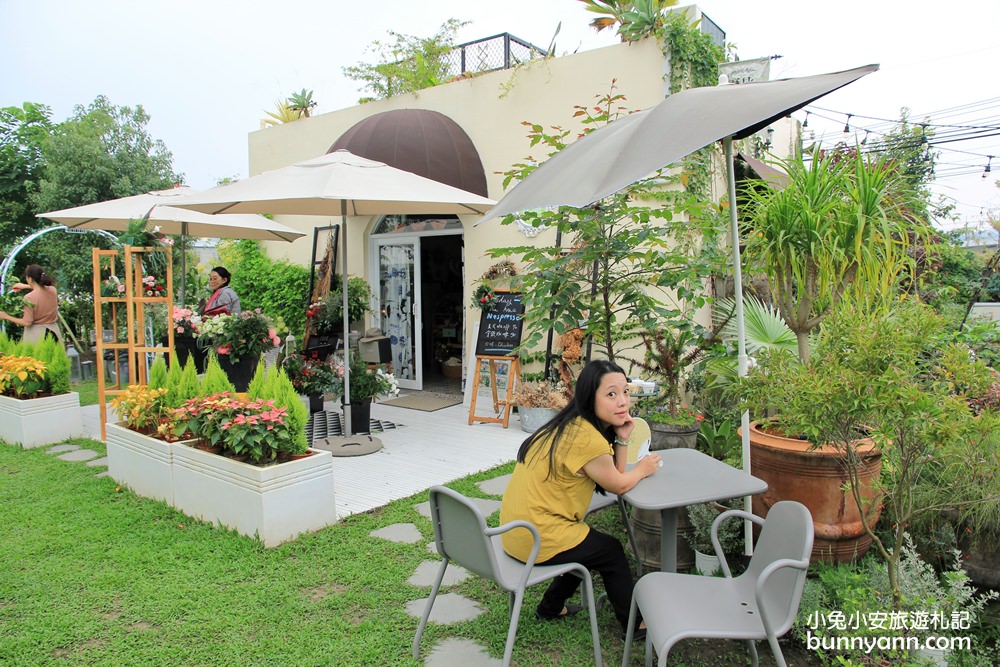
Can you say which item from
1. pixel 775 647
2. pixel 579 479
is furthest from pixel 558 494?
pixel 775 647

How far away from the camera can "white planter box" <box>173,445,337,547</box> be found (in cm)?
385

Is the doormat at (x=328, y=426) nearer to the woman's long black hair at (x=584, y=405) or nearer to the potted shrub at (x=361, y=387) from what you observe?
the potted shrub at (x=361, y=387)

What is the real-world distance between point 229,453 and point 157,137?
15828mm

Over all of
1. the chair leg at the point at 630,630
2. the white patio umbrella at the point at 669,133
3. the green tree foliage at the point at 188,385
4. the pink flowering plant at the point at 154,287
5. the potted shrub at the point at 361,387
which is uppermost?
the white patio umbrella at the point at 669,133

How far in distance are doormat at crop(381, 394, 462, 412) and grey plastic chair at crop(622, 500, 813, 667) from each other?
18.9 feet

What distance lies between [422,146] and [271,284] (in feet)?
13.6

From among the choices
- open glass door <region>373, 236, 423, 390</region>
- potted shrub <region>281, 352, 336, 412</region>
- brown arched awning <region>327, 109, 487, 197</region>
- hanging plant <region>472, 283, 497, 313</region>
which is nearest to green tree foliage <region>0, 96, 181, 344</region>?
open glass door <region>373, 236, 423, 390</region>

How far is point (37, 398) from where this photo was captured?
21.4 ft

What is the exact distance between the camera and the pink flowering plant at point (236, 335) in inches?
247

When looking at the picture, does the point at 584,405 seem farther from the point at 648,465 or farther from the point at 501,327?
the point at 501,327

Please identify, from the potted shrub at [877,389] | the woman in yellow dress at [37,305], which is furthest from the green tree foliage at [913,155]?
the woman in yellow dress at [37,305]

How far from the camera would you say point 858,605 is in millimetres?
2283

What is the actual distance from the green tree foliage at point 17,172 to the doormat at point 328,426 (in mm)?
13524

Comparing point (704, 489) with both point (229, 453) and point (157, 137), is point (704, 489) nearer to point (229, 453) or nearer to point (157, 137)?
point (229, 453)
